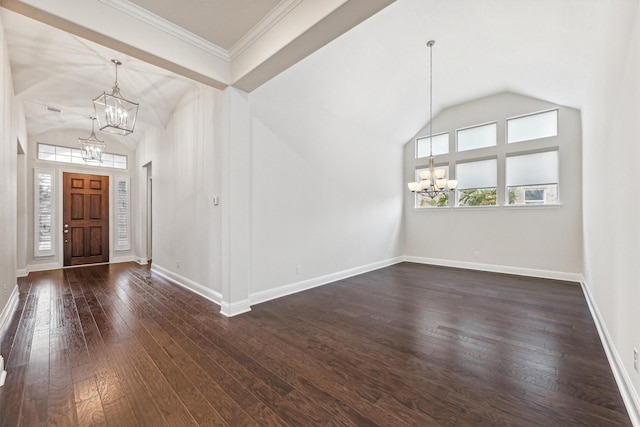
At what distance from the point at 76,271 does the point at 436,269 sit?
25.7 ft

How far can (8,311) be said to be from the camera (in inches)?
119

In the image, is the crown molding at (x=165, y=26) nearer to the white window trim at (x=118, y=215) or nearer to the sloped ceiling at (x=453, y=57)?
the sloped ceiling at (x=453, y=57)

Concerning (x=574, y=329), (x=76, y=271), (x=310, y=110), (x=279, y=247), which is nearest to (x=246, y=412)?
(x=279, y=247)

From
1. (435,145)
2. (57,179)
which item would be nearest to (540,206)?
(435,145)

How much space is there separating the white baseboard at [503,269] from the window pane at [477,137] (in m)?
2.58

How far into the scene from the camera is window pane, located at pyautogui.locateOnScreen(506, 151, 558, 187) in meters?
4.93

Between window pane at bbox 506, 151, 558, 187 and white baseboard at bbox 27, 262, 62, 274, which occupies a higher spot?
window pane at bbox 506, 151, 558, 187

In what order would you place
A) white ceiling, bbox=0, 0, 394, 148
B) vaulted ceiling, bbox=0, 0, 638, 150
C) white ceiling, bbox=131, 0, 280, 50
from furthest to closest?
white ceiling, bbox=131, 0, 280, 50 < vaulted ceiling, bbox=0, 0, 638, 150 < white ceiling, bbox=0, 0, 394, 148

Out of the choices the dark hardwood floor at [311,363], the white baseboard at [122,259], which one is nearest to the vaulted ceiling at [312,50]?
the dark hardwood floor at [311,363]

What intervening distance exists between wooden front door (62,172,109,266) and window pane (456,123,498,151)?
8.84 metres

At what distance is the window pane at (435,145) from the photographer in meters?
6.25

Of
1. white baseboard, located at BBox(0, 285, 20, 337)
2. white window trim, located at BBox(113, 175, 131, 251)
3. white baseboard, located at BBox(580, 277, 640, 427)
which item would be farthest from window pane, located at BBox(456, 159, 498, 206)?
white window trim, located at BBox(113, 175, 131, 251)

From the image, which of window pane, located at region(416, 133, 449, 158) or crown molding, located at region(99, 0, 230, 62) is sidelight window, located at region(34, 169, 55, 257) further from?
window pane, located at region(416, 133, 449, 158)

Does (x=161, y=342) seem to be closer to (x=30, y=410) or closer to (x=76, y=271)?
(x=30, y=410)
